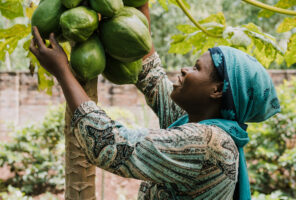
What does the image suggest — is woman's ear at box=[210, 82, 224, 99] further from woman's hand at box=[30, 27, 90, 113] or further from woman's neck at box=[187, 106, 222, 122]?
woman's hand at box=[30, 27, 90, 113]

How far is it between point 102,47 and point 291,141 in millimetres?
4395

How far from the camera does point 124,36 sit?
1.11 metres

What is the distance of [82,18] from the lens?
1.05m

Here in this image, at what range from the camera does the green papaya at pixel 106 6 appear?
1.08 metres

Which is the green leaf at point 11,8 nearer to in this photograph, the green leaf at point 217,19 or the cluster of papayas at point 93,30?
the cluster of papayas at point 93,30

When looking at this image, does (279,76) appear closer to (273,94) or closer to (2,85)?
(2,85)

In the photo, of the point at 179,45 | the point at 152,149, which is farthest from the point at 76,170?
the point at 179,45

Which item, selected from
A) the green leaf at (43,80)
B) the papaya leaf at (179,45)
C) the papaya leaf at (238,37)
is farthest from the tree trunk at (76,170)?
the papaya leaf at (179,45)

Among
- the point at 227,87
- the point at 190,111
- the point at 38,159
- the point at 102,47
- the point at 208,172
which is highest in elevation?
the point at 102,47

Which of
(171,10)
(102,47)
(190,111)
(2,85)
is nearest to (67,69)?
(102,47)

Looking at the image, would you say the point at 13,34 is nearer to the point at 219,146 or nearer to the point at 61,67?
the point at 61,67

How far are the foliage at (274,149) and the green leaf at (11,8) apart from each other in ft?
12.2

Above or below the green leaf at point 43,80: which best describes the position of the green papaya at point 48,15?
above

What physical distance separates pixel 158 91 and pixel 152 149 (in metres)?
0.60
